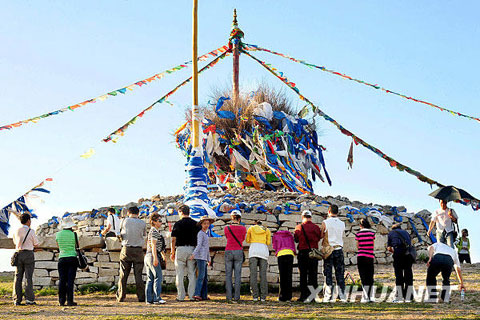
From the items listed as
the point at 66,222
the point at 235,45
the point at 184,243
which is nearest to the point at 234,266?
the point at 184,243

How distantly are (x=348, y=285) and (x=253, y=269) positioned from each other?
2603 millimetres

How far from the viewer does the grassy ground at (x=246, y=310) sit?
9.24 m

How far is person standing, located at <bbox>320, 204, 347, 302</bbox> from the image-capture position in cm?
1074

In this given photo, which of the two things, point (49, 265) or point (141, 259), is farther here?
point (49, 265)

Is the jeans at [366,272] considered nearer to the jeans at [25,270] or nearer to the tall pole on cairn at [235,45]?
the jeans at [25,270]

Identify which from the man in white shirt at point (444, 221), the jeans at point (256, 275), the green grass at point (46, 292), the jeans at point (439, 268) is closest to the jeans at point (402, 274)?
the jeans at point (439, 268)

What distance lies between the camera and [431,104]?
16.2m

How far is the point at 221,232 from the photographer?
1438 cm

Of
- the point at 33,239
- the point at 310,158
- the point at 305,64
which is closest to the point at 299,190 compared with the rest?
the point at 310,158

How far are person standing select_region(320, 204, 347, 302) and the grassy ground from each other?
0.42m

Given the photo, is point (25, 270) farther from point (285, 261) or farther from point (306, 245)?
point (306, 245)

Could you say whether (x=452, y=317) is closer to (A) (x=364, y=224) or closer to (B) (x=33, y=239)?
(A) (x=364, y=224)

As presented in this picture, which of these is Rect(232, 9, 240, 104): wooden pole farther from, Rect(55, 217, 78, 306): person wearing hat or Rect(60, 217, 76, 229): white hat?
Rect(55, 217, 78, 306): person wearing hat

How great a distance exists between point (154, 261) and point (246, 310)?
186 cm
